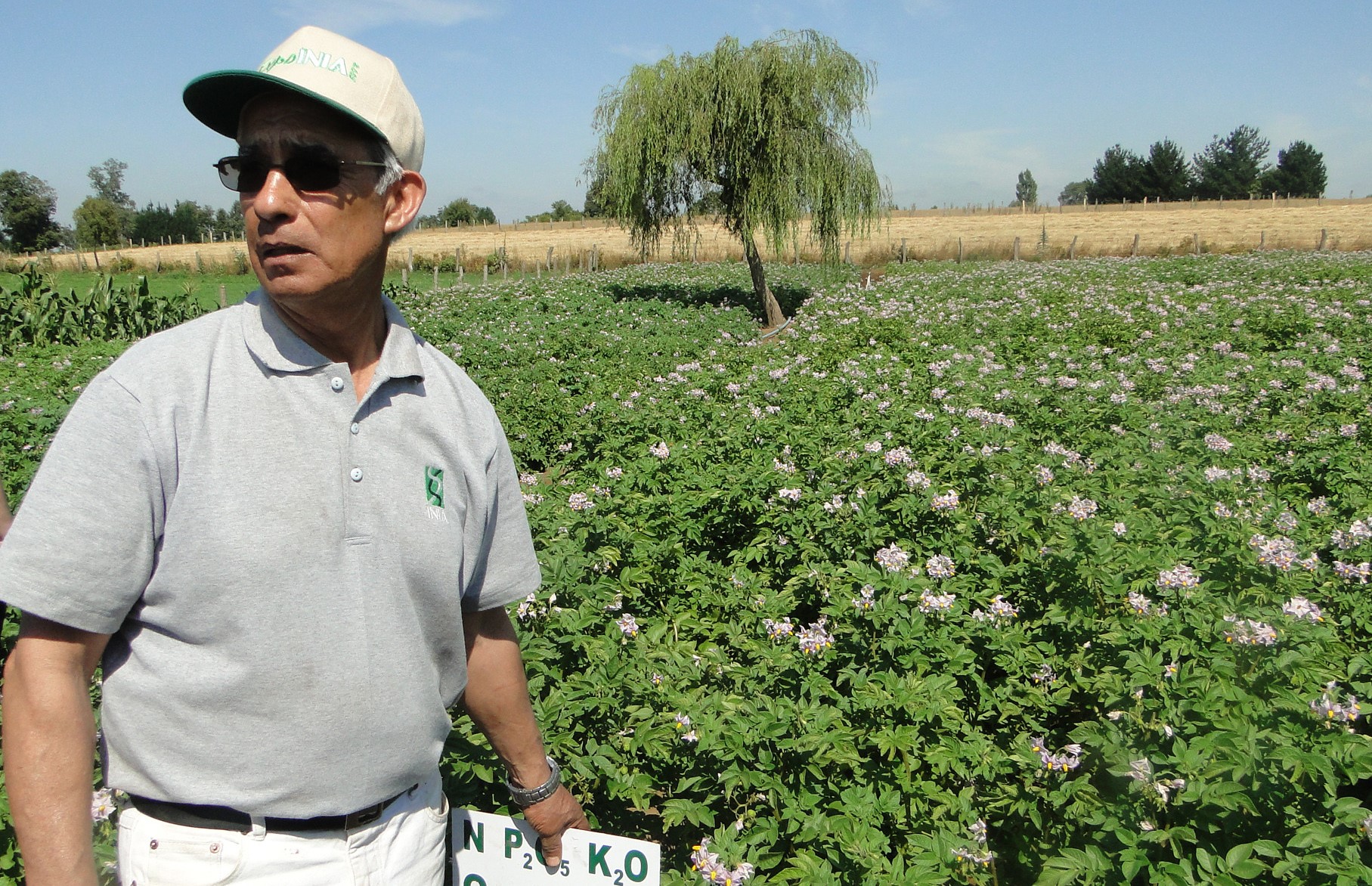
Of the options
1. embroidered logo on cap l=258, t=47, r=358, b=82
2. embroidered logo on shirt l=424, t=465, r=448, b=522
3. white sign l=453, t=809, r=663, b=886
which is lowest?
white sign l=453, t=809, r=663, b=886

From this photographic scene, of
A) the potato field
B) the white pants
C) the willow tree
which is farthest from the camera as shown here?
the willow tree

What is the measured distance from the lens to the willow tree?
19172mm

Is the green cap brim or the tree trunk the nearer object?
the green cap brim

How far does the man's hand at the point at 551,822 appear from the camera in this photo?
2051mm

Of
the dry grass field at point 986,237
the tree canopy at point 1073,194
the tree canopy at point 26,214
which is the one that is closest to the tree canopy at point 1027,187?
the tree canopy at point 1073,194

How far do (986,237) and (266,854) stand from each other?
188ft

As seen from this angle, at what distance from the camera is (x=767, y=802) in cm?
259

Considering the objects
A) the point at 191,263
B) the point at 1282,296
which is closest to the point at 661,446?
the point at 1282,296

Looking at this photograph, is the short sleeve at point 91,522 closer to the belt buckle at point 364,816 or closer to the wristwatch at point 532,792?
the belt buckle at point 364,816

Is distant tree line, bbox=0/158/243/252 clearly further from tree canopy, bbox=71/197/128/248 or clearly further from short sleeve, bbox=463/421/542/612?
short sleeve, bbox=463/421/542/612

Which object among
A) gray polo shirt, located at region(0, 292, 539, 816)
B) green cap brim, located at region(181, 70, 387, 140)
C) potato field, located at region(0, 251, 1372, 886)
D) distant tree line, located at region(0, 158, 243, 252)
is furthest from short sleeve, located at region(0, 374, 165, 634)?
distant tree line, located at region(0, 158, 243, 252)

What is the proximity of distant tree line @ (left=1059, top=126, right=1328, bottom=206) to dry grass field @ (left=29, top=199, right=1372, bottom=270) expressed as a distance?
790 inches

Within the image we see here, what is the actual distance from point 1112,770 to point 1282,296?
581 inches

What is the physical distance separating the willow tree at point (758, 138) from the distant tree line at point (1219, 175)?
76011 mm
